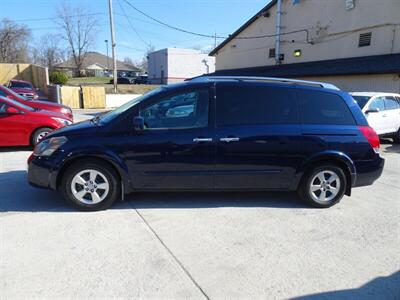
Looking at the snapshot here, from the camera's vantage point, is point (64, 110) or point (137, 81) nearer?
point (64, 110)

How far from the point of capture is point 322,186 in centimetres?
445

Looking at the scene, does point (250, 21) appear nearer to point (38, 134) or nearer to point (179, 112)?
point (38, 134)

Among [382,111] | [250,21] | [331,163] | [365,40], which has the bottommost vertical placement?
[331,163]

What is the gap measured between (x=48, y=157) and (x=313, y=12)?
20119 mm

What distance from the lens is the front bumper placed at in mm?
4047

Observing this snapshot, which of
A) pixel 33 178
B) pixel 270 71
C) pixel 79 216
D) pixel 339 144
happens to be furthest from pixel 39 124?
pixel 270 71

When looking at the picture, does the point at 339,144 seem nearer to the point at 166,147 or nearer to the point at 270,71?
the point at 166,147

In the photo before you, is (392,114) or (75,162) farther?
(392,114)

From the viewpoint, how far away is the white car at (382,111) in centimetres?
880

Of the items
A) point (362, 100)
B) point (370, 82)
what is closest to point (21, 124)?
point (362, 100)

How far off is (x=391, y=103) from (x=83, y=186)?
931 cm

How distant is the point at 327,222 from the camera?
4008 millimetres

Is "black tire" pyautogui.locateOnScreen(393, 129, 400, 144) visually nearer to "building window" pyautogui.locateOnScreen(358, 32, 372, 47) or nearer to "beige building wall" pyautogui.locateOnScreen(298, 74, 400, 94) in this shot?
"beige building wall" pyautogui.locateOnScreen(298, 74, 400, 94)

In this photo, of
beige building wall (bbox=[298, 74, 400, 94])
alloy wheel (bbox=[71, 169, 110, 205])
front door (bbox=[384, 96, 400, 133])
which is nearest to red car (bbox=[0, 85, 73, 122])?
alloy wheel (bbox=[71, 169, 110, 205])
